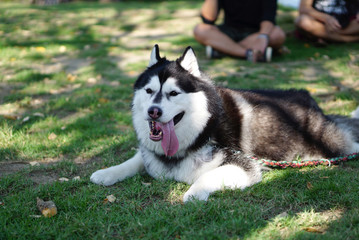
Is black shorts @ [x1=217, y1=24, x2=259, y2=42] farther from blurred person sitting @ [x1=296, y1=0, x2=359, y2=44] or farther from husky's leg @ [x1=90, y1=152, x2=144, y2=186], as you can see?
husky's leg @ [x1=90, y1=152, x2=144, y2=186]

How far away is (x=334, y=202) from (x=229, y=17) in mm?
5826

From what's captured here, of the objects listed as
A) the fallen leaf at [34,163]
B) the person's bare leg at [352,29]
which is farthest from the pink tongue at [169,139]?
the person's bare leg at [352,29]

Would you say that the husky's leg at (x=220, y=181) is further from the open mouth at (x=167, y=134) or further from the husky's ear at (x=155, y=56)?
the husky's ear at (x=155, y=56)

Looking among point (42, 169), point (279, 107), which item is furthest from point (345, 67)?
point (42, 169)

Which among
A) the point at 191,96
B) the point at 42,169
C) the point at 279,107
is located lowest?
the point at 42,169

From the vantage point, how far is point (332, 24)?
7.53m

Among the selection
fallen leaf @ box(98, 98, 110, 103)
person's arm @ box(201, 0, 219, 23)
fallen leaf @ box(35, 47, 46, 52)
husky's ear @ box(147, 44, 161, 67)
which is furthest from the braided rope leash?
fallen leaf @ box(35, 47, 46, 52)

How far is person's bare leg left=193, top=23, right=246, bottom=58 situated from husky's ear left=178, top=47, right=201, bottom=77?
4401 mm

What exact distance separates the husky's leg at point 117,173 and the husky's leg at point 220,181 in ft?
2.25

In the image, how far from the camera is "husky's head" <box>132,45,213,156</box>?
2707 millimetres

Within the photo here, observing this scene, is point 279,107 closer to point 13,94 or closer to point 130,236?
point 130,236

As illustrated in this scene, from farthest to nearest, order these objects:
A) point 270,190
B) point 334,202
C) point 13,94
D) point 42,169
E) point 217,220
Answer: point 13,94 → point 42,169 → point 270,190 → point 334,202 → point 217,220

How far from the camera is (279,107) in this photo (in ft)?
10.7

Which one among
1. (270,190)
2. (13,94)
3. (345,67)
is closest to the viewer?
(270,190)
